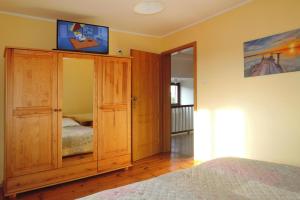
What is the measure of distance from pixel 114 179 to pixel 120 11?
2.29 meters

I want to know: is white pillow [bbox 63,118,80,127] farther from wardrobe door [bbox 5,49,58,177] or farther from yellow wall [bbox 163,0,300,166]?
yellow wall [bbox 163,0,300,166]

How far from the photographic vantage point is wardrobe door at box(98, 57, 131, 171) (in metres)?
2.83

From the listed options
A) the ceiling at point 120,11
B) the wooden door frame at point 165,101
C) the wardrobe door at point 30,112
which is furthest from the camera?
the wooden door frame at point 165,101

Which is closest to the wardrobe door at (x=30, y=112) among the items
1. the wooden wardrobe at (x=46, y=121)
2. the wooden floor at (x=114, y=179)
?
the wooden wardrobe at (x=46, y=121)

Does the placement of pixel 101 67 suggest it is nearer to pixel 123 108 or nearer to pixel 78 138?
pixel 123 108

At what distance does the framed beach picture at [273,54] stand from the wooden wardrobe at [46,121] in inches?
68.3

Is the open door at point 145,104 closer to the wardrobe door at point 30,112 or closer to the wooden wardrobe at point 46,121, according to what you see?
the wooden wardrobe at point 46,121

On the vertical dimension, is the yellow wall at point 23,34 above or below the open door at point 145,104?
above

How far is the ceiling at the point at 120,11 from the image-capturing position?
256cm

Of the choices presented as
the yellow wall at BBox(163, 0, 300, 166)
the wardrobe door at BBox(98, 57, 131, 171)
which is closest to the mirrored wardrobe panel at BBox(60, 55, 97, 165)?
the wardrobe door at BBox(98, 57, 131, 171)

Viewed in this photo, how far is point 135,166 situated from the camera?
129 inches

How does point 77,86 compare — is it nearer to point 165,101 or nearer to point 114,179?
point 114,179

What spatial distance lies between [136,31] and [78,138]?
7.05 feet

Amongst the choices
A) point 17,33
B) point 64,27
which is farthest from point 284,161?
point 17,33
